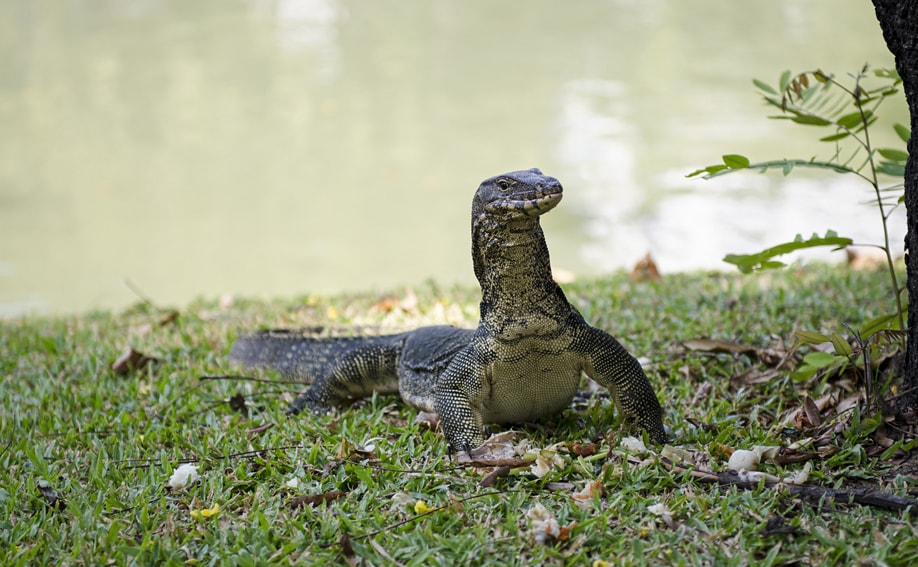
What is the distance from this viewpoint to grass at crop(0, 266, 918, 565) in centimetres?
263

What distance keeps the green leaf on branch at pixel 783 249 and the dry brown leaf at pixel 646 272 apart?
2.93 meters

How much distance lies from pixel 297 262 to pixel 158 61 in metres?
7.58

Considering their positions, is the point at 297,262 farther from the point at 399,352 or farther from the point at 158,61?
the point at 158,61

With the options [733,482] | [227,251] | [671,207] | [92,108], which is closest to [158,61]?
[92,108]

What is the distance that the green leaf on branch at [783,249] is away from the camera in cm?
337

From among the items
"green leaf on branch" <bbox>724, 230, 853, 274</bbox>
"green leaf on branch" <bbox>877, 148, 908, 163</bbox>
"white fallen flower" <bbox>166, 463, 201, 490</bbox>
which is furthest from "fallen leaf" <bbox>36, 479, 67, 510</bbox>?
"green leaf on branch" <bbox>877, 148, 908, 163</bbox>

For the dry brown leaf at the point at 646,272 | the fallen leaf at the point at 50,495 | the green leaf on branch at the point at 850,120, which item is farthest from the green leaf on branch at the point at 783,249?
the dry brown leaf at the point at 646,272

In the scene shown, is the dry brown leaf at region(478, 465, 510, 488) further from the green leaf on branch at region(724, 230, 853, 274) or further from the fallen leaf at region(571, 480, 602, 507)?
the green leaf on branch at region(724, 230, 853, 274)

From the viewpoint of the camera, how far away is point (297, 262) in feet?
32.7

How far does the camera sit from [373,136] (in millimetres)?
12930

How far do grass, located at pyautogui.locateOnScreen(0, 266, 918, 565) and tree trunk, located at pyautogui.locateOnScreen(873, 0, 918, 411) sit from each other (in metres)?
0.35

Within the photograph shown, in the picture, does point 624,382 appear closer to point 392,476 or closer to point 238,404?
point 392,476

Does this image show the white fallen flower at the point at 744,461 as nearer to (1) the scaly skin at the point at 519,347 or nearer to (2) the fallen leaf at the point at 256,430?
(1) the scaly skin at the point at 519,347

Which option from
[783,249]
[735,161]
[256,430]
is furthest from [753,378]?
[256,430]
